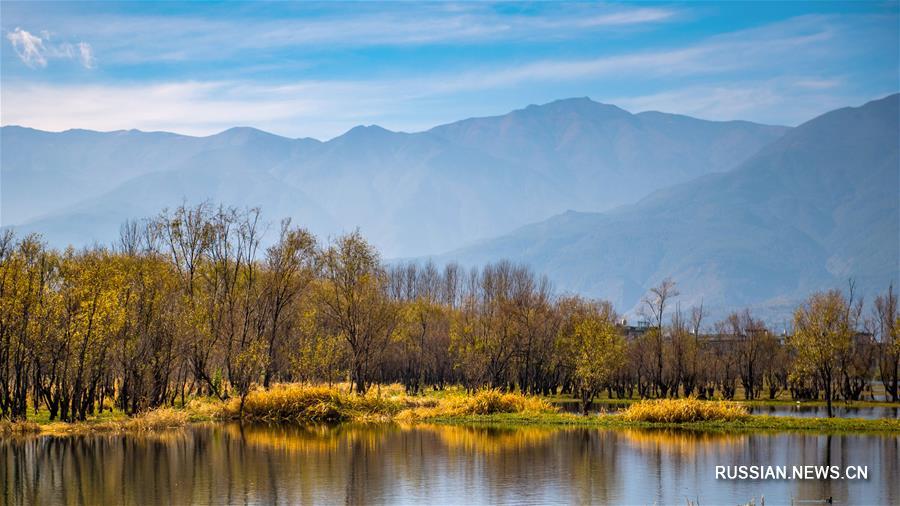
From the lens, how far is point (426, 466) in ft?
120

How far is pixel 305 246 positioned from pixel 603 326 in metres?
20.2

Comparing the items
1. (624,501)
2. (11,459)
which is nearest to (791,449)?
(624,501)

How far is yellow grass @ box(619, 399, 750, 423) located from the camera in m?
49.8

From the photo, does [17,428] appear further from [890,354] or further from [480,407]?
[890,354]

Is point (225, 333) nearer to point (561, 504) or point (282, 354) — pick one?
point (282, 354)

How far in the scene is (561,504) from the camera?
28.6m

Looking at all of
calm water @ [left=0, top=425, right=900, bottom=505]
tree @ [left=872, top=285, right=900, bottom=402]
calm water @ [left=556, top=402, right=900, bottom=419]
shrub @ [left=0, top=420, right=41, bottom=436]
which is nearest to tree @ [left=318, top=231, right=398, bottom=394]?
calm water @ [left=556, top=402, right=900, bottom=419]

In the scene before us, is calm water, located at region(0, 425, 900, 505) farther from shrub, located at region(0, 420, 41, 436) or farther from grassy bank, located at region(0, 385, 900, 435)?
grassy bank, located at region(0, 385, 900, 435)

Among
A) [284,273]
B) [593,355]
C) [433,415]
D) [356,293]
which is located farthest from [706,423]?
[284,273]

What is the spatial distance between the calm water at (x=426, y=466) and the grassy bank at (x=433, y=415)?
234cm

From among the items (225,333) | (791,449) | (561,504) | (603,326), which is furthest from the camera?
(603,326)

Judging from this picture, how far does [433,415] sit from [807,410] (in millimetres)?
28625

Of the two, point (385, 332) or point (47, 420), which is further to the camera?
point (385, 332)

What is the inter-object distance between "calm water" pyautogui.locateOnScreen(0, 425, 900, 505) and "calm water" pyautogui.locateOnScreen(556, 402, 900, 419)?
18087 millimetres
